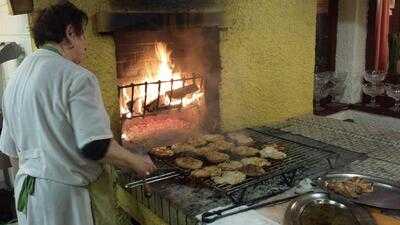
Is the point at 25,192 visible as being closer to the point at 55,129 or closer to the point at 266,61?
the point at 55,129

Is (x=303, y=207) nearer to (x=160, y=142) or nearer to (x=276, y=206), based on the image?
(x=276, y=206)

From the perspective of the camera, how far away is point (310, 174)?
268 centimetres

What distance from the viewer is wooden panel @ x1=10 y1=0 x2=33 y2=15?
264 cm

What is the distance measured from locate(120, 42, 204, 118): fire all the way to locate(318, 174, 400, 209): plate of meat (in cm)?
169

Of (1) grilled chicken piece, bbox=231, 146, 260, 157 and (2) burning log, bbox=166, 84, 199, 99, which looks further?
(2) burning log, bbox=166, 84, 199, 99

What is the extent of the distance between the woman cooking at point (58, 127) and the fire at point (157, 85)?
45.9 inches

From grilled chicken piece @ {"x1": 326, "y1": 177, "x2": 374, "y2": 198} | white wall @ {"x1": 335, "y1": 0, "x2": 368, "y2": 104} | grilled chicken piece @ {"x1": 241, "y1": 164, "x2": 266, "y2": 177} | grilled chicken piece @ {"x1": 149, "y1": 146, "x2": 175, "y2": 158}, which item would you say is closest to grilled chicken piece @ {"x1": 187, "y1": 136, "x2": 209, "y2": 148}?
grilled chicken piece @ {"x1": 149, "y1": 146, "x2": 175, "y2": 158}

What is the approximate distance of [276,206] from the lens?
2.26 m

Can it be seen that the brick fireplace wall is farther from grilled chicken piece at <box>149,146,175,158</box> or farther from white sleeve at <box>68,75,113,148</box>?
white sleeve at <box>68,75,113,148</box>

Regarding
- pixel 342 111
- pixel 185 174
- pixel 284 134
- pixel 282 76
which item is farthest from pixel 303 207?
pixel 342 111

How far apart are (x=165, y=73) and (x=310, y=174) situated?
5.32 ft

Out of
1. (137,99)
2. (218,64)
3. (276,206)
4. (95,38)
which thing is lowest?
(276,206)

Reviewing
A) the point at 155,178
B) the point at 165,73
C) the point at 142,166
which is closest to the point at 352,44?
the point at 165,73

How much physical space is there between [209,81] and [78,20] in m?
1.86
